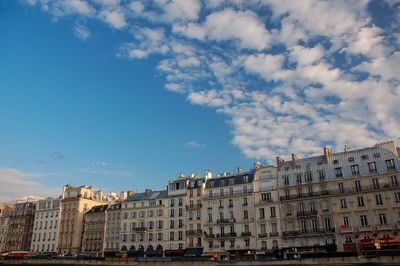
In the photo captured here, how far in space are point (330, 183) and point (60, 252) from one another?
6358 cm

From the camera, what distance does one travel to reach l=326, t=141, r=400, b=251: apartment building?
5703cm

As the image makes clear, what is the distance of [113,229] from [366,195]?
5338 cm

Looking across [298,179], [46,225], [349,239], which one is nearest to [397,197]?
[349,239]

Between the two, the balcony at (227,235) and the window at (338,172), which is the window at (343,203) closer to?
the window at (338,172)

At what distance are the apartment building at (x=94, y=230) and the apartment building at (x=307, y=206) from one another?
42684mm

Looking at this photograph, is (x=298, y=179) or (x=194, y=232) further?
(x=194, y=232)

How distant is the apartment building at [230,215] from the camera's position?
6844 centimetres

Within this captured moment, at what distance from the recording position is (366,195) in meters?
59.7

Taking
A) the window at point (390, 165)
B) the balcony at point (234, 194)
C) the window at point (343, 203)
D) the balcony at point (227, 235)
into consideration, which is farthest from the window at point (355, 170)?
the balcony at point (227, 235)

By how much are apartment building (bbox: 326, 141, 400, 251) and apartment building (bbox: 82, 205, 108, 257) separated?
51.5 m

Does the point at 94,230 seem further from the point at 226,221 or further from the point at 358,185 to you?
the point at 358,185

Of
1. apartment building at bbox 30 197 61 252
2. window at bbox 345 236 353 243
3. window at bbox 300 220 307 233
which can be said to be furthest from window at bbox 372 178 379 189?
apartment building at bbox 30 197 61 252

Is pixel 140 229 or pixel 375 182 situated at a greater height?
pixel 375 182

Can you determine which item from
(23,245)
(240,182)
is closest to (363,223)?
(240,182)
